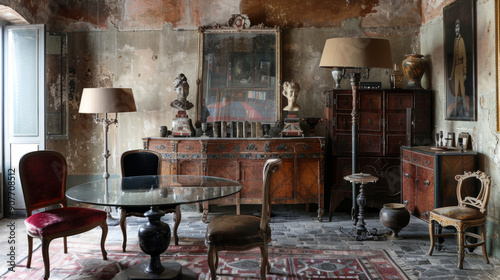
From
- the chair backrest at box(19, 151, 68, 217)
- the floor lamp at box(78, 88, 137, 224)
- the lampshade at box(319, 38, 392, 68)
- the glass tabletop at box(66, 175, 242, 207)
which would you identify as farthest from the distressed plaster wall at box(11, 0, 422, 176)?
the glass tabletop at box(66, 175, 242, 207)

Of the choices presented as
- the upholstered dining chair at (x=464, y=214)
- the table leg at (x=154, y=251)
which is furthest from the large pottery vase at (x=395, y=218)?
the table leg at (x=154, y=251)

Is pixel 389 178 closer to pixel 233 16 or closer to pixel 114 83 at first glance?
pixel 233 16

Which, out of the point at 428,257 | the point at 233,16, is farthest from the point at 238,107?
the point at 428,257

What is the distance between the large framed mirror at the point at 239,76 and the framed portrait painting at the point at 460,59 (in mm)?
2425

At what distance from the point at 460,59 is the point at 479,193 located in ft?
5.83

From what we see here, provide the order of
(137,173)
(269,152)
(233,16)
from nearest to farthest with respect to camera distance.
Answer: (137,173)
(269,152)
(233,16)

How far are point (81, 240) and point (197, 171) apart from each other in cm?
178

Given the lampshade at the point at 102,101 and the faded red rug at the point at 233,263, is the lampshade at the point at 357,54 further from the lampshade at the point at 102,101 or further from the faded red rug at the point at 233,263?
the lampshade at the point at 102,101

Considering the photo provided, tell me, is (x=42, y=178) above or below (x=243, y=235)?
above

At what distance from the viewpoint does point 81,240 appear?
500 centimetres

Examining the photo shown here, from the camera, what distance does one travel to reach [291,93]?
625 centimetres

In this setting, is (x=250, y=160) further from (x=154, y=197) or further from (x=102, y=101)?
(x=154, y=197)

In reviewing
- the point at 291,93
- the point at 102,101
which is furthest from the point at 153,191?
the point at 291,93

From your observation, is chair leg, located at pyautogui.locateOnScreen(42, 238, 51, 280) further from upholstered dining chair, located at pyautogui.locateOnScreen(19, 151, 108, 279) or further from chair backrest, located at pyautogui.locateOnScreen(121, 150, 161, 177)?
chair backrest, located at pyautogui.locateOnScreen(121, 150, 161, 177)
